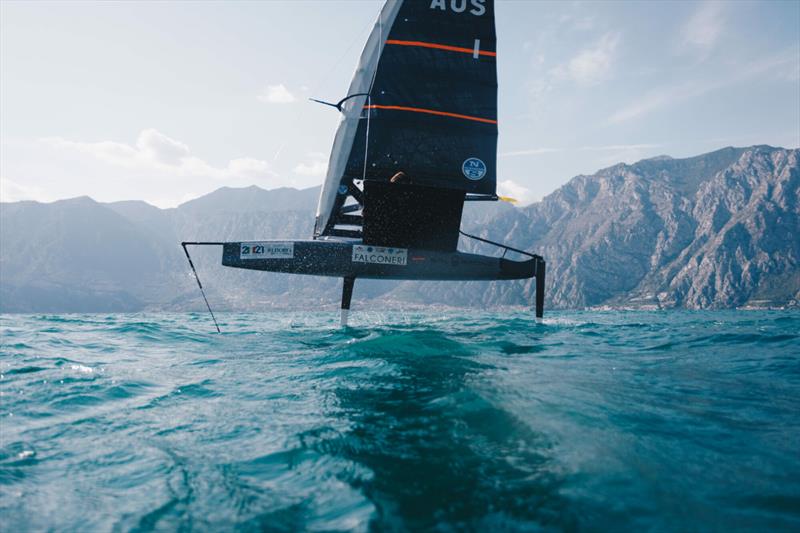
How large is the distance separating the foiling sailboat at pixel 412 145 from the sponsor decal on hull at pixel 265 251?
0.09 ft

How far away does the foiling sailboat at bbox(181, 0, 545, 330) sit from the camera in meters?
11.3

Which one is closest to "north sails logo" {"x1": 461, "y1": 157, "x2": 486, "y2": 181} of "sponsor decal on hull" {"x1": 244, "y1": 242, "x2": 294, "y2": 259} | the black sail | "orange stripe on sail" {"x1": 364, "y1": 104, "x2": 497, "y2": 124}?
the black sail

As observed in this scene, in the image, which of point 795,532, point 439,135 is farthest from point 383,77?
point 795,532

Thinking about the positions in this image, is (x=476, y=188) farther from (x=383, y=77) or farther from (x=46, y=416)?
(x=46, y=416)

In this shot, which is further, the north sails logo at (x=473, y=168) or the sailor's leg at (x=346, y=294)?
the sailor's leg at (x=346, y=294)

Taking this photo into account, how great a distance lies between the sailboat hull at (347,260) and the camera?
11.4m

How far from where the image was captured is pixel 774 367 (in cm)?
670

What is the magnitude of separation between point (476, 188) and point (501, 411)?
846 cm

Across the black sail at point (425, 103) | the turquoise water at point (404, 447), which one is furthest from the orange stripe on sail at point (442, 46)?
the turquoise water at point (404, 447)

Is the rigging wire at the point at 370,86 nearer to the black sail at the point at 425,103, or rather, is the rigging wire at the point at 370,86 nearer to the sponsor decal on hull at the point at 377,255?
the black sail at the point at 425,103

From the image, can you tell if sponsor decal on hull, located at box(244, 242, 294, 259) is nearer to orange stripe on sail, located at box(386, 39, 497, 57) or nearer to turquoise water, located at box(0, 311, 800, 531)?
turquoise water, located at box(0, 311, 800, 531)

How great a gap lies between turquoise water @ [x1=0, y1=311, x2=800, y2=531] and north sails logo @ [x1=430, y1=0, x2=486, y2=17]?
10.1m

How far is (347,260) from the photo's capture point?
11.8 metres

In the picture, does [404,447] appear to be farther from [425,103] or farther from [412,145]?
[425,103]
